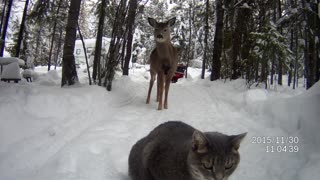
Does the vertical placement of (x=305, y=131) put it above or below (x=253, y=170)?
above

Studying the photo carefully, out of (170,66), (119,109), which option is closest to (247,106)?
(170,66)

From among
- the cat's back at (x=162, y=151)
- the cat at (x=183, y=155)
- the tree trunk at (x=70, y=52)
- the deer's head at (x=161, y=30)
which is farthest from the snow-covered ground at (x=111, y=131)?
the deer's head at (x=161, y=30)

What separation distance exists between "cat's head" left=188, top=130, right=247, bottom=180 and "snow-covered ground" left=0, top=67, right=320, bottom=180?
119cm

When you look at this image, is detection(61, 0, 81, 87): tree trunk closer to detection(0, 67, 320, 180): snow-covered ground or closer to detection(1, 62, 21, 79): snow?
detection(0, 67, 320, 180): snow-covered ground

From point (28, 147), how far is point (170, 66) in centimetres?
516

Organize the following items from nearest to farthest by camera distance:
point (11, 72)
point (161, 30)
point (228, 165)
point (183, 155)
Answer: point (228, 165) < point (183, 155) < point (161, 30) < point (11, 72)

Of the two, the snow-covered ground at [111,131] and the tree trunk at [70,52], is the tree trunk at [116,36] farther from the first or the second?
the snow-covered ground at [111,131]

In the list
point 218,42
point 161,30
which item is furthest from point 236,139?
point 218,42

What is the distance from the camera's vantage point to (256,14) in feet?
48.4

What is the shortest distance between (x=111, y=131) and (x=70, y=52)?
382cm

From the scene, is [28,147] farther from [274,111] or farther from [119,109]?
[274,111]

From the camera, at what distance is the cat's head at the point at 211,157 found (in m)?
2.98

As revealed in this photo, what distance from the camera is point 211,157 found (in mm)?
2980

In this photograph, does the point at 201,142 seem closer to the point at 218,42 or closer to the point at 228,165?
the point at 228,165
